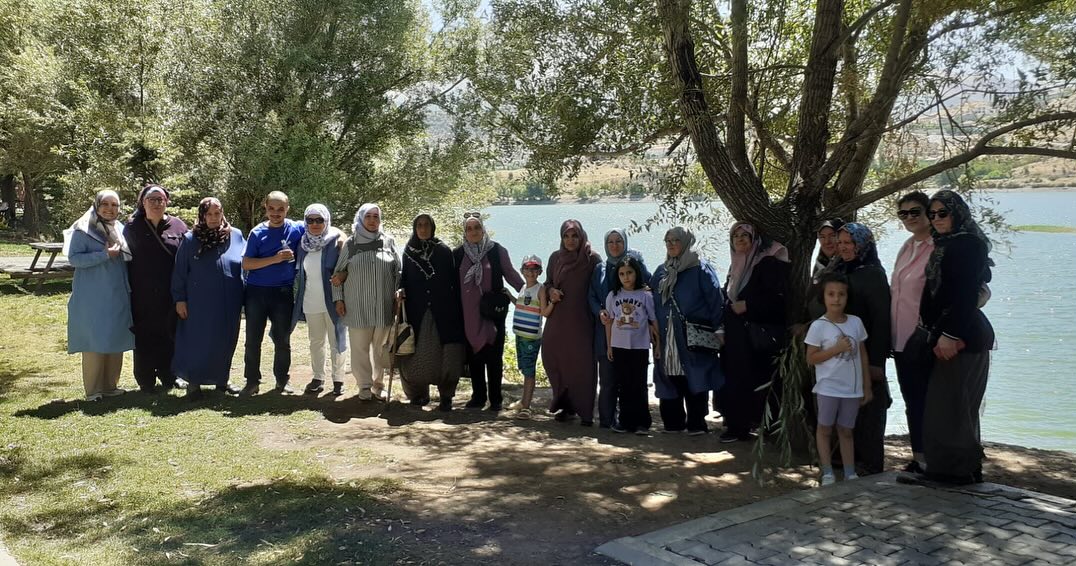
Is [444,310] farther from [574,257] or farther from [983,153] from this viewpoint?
[983,153]

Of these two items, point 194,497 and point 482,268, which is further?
point 482,268

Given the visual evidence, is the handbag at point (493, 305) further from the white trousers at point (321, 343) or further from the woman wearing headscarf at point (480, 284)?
the white trousers at point (321, 343)

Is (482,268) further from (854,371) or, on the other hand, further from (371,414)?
(854,371)

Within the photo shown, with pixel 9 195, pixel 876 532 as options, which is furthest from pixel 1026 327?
pixel 9 195

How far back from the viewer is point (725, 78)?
8.22 m

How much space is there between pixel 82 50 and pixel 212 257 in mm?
12274

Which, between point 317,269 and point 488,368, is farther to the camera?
point 488,368

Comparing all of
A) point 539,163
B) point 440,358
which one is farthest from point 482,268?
point 539,163

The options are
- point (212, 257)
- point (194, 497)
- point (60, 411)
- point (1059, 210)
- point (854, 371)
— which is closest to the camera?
point (194, 497)

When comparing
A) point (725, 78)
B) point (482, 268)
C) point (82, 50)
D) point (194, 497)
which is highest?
point (82, 50)

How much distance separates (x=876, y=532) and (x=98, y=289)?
6.29 metres

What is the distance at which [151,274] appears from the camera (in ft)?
24.7

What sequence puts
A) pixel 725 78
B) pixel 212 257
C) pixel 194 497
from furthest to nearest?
pixel 725 78 → pixel 212 257 → pixel 194 497

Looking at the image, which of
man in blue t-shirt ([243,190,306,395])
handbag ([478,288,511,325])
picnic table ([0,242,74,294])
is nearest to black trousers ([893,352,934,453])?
handbag ([478,288,511,325])
